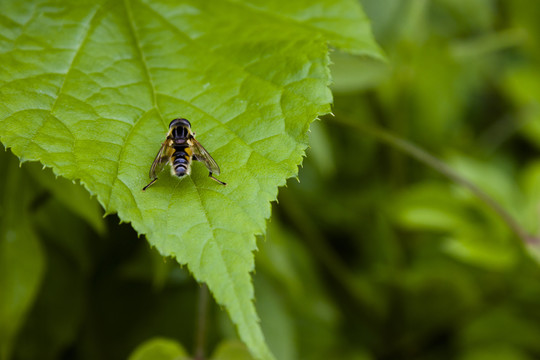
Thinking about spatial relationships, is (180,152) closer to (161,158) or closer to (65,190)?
(161,158)

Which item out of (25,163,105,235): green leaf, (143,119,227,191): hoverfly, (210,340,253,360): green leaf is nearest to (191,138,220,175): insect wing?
(143,119,227,191): hoverfly

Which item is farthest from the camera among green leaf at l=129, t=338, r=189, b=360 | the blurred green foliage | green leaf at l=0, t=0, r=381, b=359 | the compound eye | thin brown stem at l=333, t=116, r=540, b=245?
the blurred green foliage

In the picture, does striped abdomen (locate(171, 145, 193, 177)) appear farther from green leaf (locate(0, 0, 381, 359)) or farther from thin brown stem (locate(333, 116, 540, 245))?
thin brown stem (locate(333, 116, 540, 245))

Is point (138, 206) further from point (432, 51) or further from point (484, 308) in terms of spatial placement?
point (432, 51)

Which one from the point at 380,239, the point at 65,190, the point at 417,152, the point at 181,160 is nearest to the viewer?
the point at 181,160

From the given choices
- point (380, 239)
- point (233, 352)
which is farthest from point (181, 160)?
point (380, 239)

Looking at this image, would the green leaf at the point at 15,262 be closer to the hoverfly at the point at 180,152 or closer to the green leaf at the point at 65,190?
the green leaf at the point at 65,190

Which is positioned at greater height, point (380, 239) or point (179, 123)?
point (380, 239)
